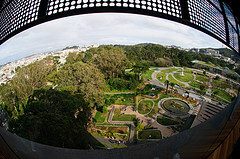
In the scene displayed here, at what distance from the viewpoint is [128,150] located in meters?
0.56

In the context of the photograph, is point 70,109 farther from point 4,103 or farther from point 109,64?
point 109,64

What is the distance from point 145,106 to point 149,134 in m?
2.36

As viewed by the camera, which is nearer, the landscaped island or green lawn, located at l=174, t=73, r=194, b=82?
the landscaped island

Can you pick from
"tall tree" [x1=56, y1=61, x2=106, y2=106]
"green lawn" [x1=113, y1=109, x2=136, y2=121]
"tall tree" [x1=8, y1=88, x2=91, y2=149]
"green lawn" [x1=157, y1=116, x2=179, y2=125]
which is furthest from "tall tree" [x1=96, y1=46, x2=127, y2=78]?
"tall tree" [x1=8, y1=88, x2=91, y2=149]

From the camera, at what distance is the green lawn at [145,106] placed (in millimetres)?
7091

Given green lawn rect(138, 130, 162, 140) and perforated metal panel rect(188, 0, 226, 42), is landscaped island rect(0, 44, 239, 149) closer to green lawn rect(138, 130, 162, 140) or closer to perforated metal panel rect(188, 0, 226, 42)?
green lawn rect(138, 130, 162, 140)

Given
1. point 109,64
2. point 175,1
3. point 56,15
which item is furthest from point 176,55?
point 56,15

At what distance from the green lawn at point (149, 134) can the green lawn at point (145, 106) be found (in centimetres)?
154

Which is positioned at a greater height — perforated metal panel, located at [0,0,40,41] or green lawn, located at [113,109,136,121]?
perforated metal panel, located at [0,0,40,41]

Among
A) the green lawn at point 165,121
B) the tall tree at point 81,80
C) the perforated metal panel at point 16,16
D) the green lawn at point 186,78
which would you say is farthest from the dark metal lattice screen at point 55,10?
the green lawn at point 186,78

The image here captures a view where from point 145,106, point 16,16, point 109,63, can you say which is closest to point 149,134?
point 145,106

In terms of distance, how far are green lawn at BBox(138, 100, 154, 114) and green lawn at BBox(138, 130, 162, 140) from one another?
1.54 metres

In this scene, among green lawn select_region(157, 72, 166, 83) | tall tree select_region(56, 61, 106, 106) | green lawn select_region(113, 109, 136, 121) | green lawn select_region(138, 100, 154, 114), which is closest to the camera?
tall tree select_region(56, 61, 106, 106)

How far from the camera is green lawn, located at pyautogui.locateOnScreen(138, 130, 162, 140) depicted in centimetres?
513
